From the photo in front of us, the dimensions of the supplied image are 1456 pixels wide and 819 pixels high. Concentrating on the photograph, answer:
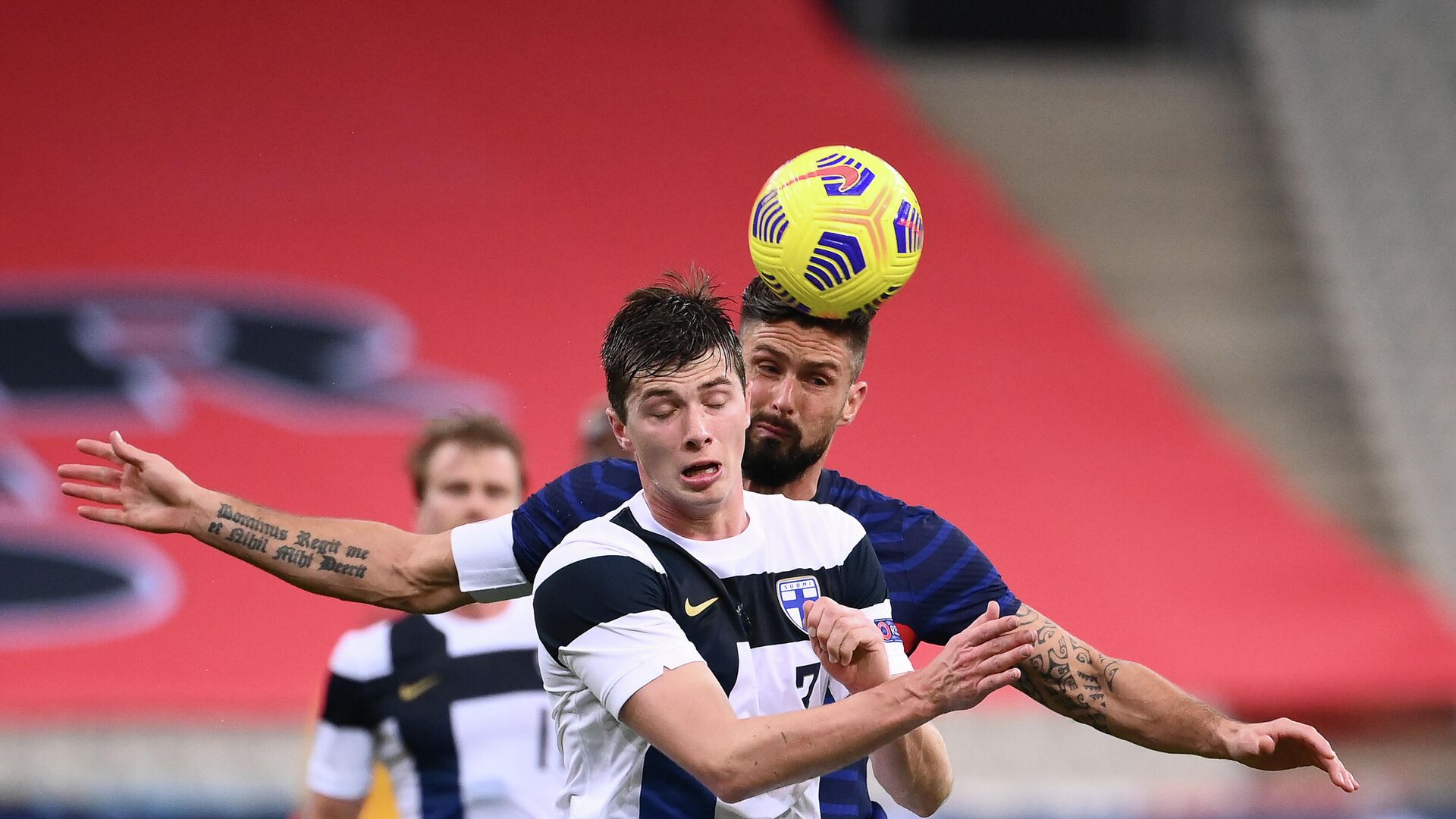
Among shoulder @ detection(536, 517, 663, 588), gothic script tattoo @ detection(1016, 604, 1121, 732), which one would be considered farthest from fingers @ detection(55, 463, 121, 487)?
gothic script tattoo @ detection(1016, 604, 1121, 732)

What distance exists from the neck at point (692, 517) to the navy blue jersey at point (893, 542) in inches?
Answer: 13.5

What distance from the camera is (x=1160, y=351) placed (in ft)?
42.0

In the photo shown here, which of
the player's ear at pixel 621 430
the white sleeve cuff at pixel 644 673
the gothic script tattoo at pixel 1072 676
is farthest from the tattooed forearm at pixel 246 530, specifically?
the gothic script tattoo at pixel 1072 676

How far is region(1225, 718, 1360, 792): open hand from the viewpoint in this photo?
134 inches

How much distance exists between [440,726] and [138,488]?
1450 mm

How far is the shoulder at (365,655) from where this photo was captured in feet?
16.0

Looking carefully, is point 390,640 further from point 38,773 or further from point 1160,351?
point 1160,351

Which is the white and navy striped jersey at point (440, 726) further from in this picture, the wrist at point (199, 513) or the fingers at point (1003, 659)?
the fingers at point (1003, 659)

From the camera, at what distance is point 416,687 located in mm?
4863

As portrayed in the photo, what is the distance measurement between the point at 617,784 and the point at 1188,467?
887 centimetres

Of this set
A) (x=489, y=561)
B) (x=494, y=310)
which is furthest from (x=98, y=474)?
(x=494, y=310)

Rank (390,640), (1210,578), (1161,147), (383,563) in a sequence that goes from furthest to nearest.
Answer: (1161,147) → (1210,578) → (390,640) → (383,563)

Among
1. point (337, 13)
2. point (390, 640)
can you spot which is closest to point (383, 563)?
point (390, 640)

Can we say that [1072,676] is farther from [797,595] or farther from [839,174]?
[839,174]
